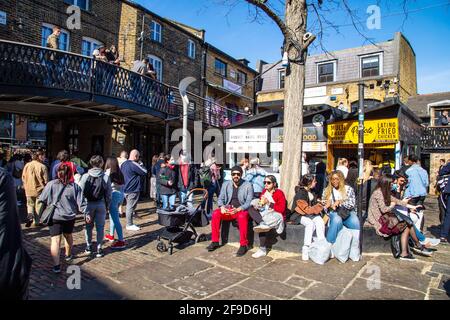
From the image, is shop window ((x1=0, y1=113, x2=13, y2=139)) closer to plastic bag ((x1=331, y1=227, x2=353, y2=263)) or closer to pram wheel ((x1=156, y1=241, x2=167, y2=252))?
pram wheel ((x1=156, y1=241, x2=167, y2=252))

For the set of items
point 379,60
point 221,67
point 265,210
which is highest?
point 379,60

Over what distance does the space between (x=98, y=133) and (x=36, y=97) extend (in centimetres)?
467

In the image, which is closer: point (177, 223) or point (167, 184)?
point (177, 223)

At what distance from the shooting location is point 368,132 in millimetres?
9367

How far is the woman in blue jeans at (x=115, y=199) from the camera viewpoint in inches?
232

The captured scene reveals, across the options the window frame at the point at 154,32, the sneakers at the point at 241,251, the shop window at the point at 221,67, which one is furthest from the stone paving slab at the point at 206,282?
the shop window at the point at 221,67

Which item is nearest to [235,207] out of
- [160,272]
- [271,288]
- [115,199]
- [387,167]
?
[160,272]

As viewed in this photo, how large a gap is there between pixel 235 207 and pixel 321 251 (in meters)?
1.71

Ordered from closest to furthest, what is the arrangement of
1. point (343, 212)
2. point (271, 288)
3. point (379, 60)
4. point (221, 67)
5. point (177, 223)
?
point (271, 288) → point (343, 212) → point (177, 223) → point (221, 67) → point (379, 60)

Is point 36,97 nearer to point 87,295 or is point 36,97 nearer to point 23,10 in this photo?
point 23,10

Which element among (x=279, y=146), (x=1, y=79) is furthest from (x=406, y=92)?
(x=1, y=79)

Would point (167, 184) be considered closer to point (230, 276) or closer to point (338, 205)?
point (230, 276)

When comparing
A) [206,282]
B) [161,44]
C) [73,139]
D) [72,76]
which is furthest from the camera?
[161,44]

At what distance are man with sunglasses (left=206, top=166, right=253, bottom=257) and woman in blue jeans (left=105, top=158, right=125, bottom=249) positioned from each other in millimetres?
1717
